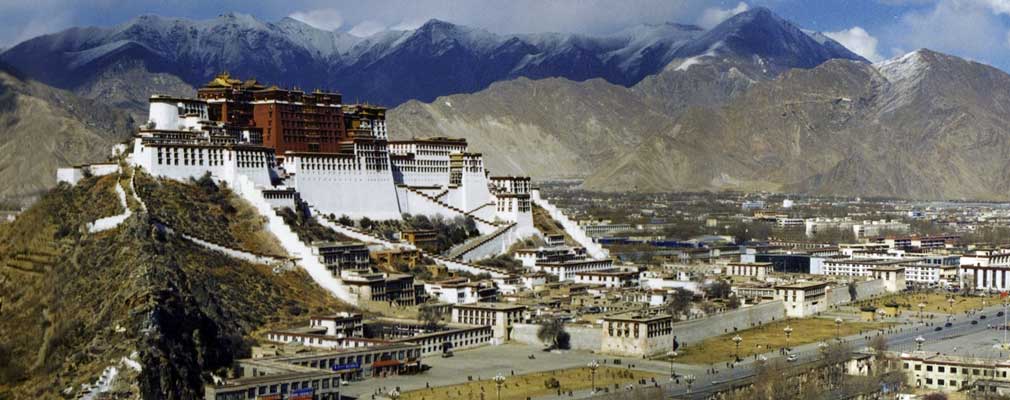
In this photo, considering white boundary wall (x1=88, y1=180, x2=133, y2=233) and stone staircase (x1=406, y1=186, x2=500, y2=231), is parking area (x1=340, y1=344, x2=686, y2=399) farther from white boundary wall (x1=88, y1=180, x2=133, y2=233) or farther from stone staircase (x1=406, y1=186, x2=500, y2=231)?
stone staircase (x1=406, y1=186, x2=500, y2=231)

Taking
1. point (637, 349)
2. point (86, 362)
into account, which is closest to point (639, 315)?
point (637, 349)

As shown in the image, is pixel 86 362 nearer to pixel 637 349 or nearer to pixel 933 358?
pixel 637 349

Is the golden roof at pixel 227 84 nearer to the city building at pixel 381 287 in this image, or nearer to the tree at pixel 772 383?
the city building at pixel 381 287

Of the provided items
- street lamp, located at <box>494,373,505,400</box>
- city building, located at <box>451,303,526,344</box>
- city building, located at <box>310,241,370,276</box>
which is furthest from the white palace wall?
street lamp, located at <box>494,373,505,400</box>

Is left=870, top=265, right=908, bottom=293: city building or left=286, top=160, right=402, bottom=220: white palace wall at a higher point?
left=286, top=160, right=402, bottom=220: white palace wall

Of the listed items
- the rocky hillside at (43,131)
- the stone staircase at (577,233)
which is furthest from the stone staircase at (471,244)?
the rocky hillside at (43,131)

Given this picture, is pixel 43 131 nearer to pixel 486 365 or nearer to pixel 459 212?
pixel 459 212
